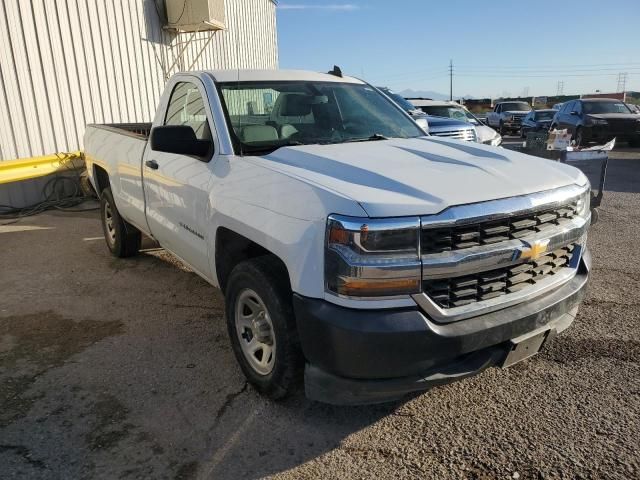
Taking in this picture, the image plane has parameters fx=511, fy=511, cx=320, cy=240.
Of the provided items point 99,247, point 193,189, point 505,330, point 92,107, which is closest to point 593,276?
point 505,330

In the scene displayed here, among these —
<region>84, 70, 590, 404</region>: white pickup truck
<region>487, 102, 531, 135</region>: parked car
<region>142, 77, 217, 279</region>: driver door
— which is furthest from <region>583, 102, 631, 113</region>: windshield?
<region>142, 77, 217, 279</region>: driver door

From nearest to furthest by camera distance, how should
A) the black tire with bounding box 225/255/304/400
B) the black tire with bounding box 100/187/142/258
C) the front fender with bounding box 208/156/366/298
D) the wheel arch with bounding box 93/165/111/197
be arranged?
the front fender with bounding box 208/156/366/298 → the black tire with bounding box 225/255/304/400 → the black tire with bounding box 100/187/142/258 → the wheel arch with bounding box 93/165/111/197

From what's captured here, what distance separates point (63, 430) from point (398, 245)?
2115 millimetres

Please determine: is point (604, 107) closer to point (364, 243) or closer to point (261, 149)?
point (261, 149)

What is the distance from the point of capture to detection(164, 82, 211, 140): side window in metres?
3.74

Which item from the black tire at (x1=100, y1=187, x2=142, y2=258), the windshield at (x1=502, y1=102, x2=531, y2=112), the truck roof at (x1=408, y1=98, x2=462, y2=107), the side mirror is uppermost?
the side mirror

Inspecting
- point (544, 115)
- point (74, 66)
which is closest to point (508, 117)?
point (544, 115)

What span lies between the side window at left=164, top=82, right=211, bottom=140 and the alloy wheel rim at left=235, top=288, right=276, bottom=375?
4.09ft

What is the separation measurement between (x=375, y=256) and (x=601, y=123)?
54.9 feet

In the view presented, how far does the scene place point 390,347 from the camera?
227cm

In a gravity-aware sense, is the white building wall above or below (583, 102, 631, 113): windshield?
above

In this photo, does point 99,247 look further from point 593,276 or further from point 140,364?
point 593,276

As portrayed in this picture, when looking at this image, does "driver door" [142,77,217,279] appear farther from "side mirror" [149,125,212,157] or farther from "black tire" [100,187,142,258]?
"black tire" [100,187,142,258]

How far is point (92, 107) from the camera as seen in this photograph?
9.73 m
